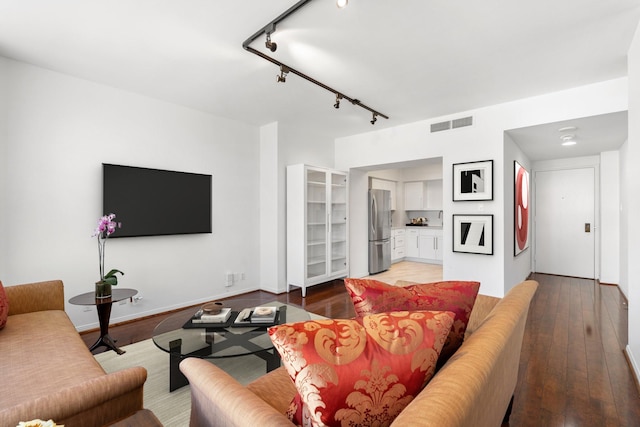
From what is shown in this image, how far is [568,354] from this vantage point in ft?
8.62

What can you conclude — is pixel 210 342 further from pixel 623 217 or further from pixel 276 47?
pixel 623 217

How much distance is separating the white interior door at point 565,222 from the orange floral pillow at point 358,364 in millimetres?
6425

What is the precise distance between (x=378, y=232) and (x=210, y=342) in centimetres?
445

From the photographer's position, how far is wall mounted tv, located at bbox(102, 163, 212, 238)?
3.31m

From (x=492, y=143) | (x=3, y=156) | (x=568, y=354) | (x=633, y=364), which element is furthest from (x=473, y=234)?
(x=3, y=156)

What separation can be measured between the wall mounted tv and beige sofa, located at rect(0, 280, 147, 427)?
1.03m

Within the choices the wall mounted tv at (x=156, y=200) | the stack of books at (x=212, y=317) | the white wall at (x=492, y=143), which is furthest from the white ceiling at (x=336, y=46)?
the stack of books at (x=212, y=317)

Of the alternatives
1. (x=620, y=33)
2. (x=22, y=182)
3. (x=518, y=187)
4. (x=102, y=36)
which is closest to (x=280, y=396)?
(x=102, y=36)

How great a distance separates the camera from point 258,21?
7.30 feet

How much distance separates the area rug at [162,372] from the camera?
6.10 ft

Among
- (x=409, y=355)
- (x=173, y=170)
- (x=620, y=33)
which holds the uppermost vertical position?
(x=620, y=33)

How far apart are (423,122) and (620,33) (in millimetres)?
2275

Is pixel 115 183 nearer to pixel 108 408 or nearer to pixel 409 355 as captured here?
pixel 108 408

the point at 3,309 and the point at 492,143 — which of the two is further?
the point at 492,143
